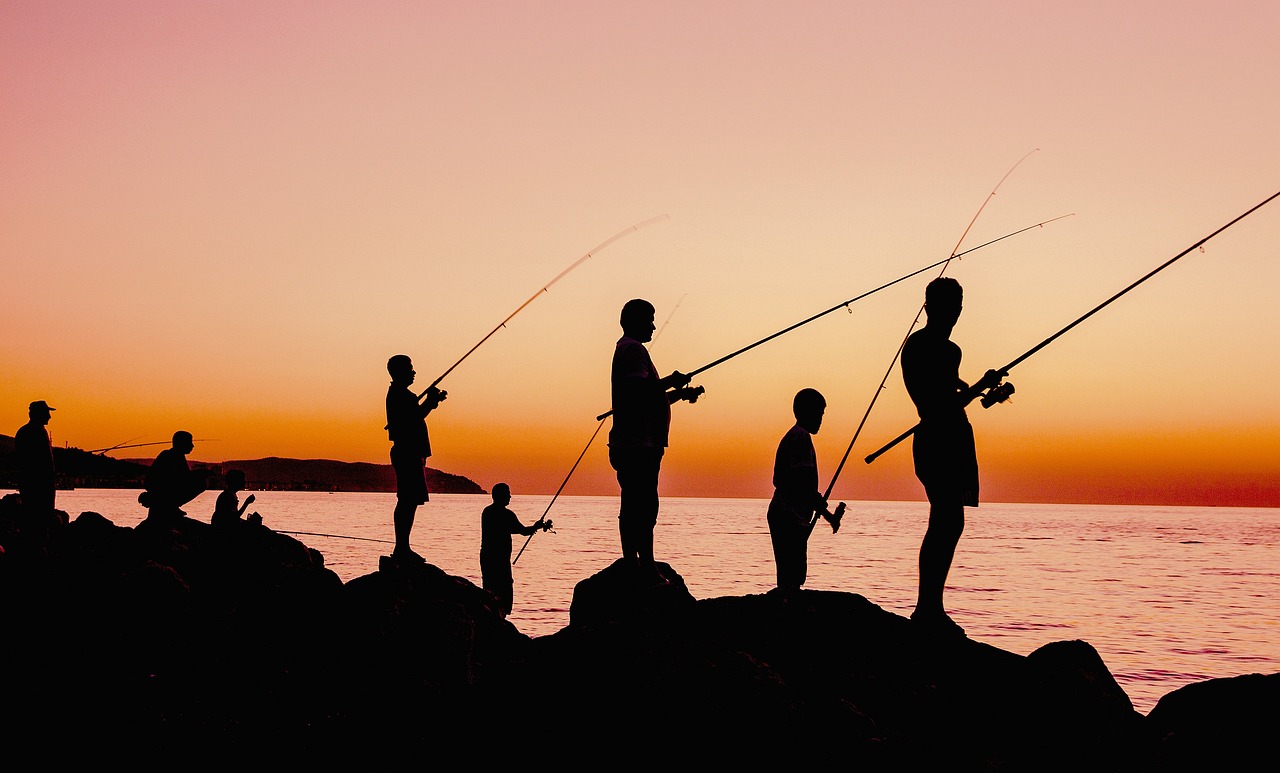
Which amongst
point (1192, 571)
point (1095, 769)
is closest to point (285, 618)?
point (1095, 769)

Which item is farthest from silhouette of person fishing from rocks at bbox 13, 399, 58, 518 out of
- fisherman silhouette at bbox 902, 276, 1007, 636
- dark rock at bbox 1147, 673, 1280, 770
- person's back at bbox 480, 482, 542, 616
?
dark rock at bbox 1147, 673, 1280, 770

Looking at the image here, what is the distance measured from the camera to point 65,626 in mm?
8227

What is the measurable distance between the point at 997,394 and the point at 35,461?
10038 mm

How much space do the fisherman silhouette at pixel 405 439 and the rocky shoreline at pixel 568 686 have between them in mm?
473

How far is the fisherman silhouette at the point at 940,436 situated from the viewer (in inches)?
219

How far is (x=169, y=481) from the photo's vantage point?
12.5 metres

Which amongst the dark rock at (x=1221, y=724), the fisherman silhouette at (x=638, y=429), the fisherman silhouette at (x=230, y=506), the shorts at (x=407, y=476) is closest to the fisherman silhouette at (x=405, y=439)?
the shorts at (x=407, y=476)

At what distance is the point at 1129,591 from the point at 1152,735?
99.6 feet

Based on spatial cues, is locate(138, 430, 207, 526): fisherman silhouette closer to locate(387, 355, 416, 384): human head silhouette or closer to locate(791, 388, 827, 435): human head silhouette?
locate(387, 355, 416, 384): human head silhouette

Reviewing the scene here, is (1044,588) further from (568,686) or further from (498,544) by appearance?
(568,686)

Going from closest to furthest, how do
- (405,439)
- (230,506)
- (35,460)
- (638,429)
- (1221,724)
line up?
(1221,724) → (638,429) → (405,439) → (35,460) → (230,506)

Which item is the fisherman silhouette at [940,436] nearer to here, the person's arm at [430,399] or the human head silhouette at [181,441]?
the person's arm at [430,399]

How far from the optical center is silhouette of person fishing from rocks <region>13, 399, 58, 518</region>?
11.2m

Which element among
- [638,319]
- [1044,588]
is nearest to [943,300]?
[638,319]
